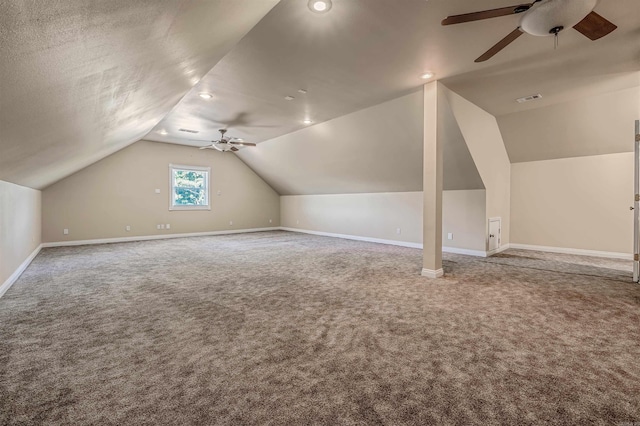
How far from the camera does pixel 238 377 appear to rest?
Result: 1809 mm

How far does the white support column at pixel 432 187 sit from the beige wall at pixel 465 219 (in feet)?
7.34

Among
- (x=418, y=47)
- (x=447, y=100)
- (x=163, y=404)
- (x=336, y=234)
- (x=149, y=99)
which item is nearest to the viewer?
(x=163, y=404)

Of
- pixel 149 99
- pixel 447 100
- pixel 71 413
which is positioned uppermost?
pixel 447 100

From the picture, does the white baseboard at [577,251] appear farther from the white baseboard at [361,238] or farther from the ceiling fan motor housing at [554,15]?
the ceiling fan motor housing at [554,15]

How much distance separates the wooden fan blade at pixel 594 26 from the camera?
6.70 feet

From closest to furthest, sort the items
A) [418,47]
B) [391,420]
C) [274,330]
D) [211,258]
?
[391,420], [274,330], [418,47], [211,258]

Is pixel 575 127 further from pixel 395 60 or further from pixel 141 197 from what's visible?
pixel 141 197

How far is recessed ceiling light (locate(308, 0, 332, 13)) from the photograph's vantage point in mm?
2452

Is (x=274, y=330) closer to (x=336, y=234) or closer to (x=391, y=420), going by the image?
(x=391, y=420)

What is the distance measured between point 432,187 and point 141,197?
8.08 m

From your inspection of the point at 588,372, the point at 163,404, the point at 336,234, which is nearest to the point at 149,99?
the point at 163,404

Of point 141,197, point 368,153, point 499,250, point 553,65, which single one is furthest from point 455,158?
point 141,197

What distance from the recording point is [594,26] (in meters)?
2.15

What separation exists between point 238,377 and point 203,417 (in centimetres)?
36
